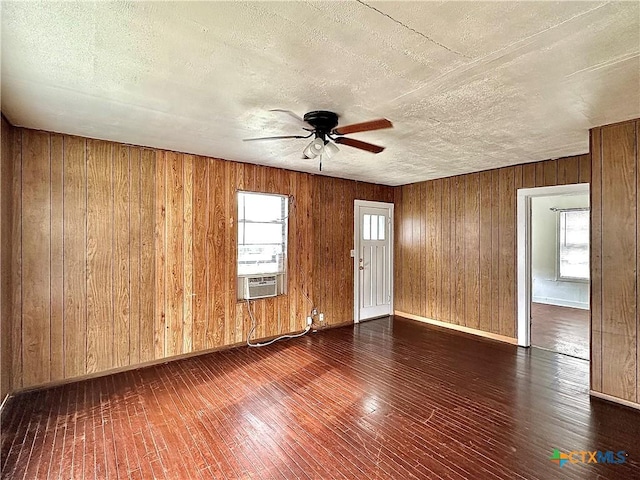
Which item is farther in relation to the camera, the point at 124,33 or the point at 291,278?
the point at 291,278

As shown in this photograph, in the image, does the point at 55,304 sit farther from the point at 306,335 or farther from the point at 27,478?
the point at 306,335

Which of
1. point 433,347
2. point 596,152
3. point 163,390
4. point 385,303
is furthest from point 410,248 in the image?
point 163,390

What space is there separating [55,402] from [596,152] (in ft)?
17.4

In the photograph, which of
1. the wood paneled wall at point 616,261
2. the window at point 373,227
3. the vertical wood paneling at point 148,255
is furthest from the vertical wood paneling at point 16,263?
the wood paneled wall at point 616,261

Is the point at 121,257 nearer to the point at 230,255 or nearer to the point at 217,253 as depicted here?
the point at 217,253

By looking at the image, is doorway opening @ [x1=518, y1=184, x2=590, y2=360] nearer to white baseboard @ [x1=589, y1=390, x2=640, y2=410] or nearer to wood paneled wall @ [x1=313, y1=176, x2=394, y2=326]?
white baseboard @ [x1=589, y1=390, x2=640, y2=410]

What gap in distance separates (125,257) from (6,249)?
3.10 ft

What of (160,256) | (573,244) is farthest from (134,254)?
(573,244)

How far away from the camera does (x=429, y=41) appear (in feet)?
5.41

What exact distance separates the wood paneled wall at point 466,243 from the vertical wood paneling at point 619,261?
120 cm

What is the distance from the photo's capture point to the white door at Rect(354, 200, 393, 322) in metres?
5.66

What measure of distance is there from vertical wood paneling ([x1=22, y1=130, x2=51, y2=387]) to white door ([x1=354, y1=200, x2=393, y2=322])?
4.10 meters

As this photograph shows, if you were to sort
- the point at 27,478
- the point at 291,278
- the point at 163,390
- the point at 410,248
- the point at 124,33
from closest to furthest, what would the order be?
the point at 124,33, the point at 27,478, the point at 163,390, the point at 291,278, the point at 410,248

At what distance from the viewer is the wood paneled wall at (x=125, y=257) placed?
10.00 feet
